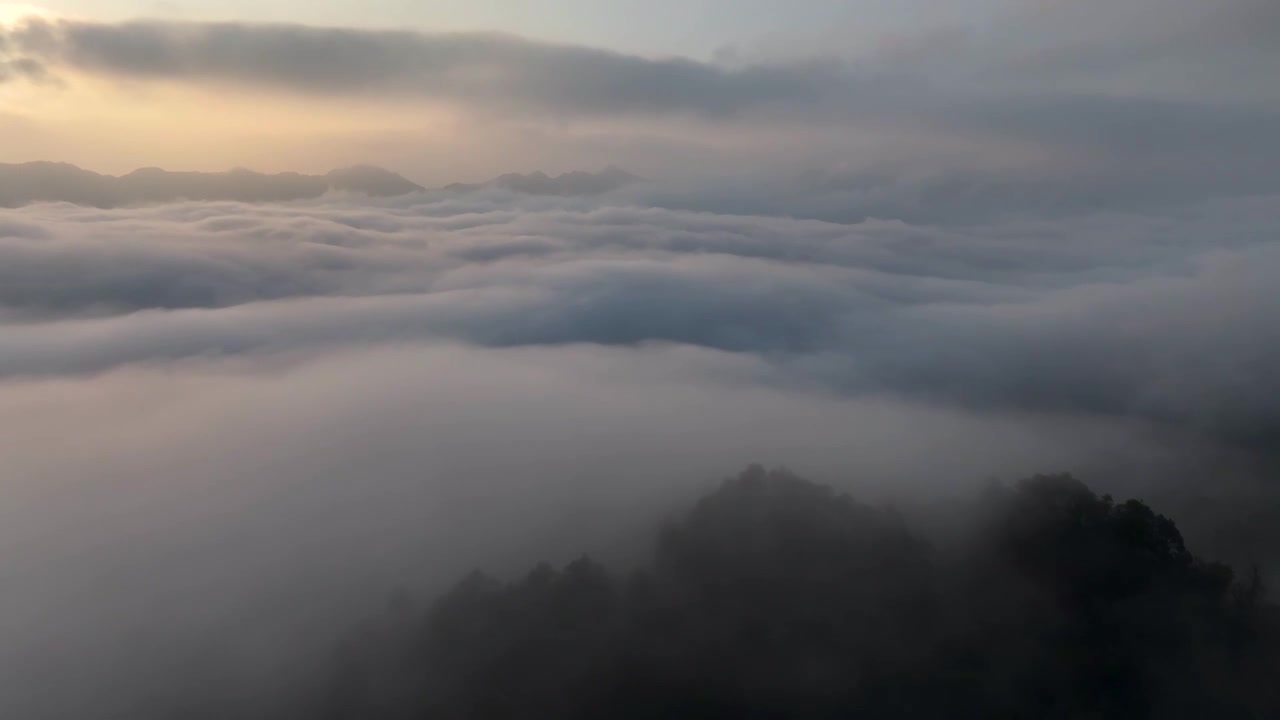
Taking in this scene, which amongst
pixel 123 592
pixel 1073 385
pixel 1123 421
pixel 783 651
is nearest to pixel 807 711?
pixel 783 651

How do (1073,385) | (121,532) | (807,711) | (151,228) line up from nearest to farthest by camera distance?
(807,711) → (121,532) → (1073,385) → (151,228)

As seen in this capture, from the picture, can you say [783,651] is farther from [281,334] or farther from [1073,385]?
[281,334]

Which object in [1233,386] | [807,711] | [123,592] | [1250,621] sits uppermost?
[1233,386]

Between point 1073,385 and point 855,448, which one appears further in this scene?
point 1073,385

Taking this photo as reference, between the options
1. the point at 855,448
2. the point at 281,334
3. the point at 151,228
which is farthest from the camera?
the point at 151,228

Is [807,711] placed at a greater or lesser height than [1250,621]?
lesser

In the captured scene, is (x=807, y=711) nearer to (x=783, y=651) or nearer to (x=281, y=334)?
(x=783, y=651)
